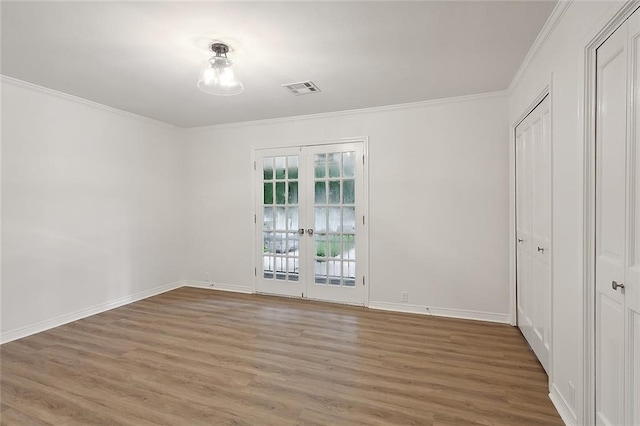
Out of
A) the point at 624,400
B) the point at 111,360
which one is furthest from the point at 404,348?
the point at 111,360

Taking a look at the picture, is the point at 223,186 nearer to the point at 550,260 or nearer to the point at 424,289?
the point at 424,289

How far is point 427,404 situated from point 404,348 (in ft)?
2.60

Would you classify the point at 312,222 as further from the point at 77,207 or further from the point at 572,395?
the point at 572,395

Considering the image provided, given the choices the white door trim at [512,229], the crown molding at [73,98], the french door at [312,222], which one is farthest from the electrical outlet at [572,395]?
the crown molding at [73,98]

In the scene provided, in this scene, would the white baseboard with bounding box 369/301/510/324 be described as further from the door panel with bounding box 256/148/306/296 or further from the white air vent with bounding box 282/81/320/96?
the white air vent with bounding box 282/81/320/96

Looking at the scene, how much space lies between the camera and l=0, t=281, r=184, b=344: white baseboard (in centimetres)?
301

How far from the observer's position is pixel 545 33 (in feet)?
6.97

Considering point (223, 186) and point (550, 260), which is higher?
point (223, 186)

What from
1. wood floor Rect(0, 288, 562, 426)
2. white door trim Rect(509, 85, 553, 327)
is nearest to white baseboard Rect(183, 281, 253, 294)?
wood floor Rect(0, 288, 562, 426)

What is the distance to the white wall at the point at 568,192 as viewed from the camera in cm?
165

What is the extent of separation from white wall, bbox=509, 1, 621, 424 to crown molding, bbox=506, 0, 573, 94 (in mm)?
36

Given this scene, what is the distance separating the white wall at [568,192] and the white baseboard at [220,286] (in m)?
3.77

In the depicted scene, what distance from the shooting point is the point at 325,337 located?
10.0ft

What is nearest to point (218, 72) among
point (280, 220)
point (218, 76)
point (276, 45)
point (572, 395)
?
point (218, 76)
